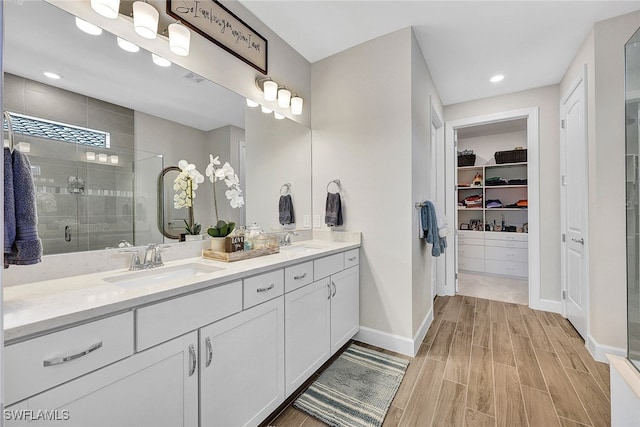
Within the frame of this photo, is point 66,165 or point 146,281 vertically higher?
point 66,165

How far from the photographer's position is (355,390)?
66.7 inches

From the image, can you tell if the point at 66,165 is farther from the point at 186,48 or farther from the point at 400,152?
the point at 400,152

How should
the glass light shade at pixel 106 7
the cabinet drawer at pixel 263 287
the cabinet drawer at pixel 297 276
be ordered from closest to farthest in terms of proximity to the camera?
the glass light shade at pixel 106 7
the cabinet drawer at pixel 263 287
the cabinet drawer at pixel 297 276

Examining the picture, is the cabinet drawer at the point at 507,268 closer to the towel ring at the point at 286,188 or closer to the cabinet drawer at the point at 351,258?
the cabinet drawer at the point at 351,258

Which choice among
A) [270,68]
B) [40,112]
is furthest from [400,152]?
[40,112]

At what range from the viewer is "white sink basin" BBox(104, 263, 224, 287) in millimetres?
1206

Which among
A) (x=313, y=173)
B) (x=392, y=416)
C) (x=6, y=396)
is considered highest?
(x=313, y=173)

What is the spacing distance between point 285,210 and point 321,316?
0.98m

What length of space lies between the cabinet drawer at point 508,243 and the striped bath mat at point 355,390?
137 inches

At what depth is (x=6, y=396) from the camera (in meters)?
0.66

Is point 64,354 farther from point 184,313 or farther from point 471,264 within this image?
point 471,264

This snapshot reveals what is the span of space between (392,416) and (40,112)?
2252 millimetres

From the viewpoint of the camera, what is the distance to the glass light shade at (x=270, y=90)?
2.06 meters

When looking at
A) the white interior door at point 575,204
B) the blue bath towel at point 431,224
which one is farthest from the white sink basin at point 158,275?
the white interior door at point 575,204
